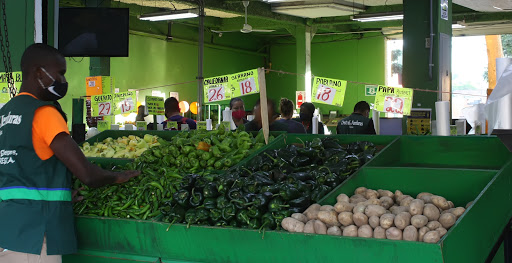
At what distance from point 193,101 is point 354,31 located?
620cm

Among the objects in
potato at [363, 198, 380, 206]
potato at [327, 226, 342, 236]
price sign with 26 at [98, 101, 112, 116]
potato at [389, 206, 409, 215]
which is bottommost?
potato at [327, 226, 342, 236]

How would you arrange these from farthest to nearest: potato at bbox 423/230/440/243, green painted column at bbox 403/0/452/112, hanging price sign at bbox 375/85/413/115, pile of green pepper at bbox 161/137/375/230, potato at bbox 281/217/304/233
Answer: green painted column at bbox 403/0/452/112 < hanging price sign at bbox 375/85/413/115 < pile of green pepper at bbox 161/137/375/230 < potato at bbox 281/217/304/233 < potato at bbox 423/230/440/243

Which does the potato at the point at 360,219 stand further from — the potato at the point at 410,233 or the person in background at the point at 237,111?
the person in background at the point at 237,111

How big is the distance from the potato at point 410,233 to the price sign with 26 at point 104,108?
572cm

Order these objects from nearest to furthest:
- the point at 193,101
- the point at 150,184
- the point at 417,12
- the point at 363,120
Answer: the point at 150,184
the point at 363,120
the point at 417,12
the point at 193,101

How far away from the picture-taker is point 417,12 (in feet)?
27.9

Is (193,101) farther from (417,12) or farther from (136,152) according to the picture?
(136,152)

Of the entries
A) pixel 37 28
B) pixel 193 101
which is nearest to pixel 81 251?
pixel 37 28

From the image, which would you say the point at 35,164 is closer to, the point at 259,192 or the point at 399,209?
the point at 259,192

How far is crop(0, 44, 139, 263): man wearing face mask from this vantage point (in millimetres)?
2699

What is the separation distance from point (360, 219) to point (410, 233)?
0.91 ft

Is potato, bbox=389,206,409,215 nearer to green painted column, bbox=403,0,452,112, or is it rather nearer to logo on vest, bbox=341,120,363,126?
logo on vest, bbox=341,120,363,126

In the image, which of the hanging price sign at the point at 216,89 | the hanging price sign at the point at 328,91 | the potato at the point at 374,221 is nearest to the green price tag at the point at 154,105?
the hanging price sign at the point at 216,89

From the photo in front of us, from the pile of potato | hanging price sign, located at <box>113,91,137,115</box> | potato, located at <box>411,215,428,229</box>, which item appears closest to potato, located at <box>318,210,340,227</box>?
the pile of potato
